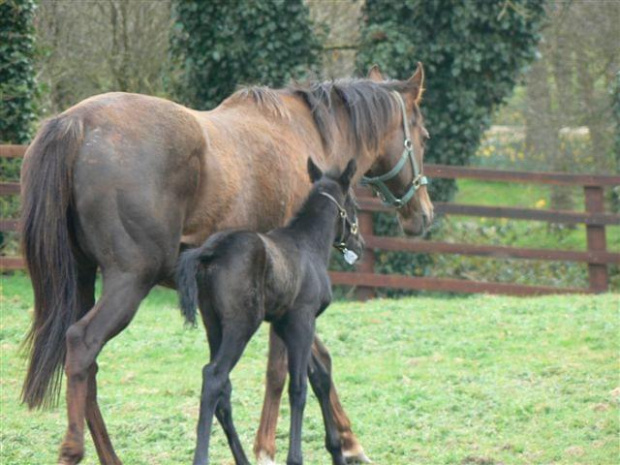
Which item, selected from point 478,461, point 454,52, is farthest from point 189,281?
point 454,52

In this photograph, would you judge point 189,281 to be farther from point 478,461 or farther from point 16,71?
point 16,71

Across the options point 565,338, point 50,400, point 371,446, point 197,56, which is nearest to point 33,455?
point 50,400

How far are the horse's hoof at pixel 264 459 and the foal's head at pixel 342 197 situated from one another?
113cm

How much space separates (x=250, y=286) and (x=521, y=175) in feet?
24.8

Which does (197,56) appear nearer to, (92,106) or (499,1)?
(499,1)

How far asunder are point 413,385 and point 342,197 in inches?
92.0

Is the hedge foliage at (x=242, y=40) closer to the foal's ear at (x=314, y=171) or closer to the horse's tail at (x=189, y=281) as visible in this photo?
the foal's ear at (x=314, y=171)

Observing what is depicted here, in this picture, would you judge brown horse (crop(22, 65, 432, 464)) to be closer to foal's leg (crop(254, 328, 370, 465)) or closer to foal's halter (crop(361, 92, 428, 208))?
foal's leg (crop(254, 328, 370, 465))

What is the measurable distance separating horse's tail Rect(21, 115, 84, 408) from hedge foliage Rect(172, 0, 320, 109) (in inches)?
333

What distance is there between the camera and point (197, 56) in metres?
13.7

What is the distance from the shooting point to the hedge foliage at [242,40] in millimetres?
13414

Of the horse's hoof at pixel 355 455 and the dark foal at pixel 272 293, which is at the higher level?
the dark foal at pixel 272 293

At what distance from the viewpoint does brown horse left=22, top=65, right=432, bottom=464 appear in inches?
194

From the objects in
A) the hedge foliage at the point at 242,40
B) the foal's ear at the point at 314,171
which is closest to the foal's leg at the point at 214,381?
the foal's ear at the point at 314,171
